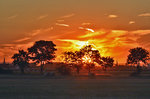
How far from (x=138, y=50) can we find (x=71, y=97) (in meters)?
94.9

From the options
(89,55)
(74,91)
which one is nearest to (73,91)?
(74,91)

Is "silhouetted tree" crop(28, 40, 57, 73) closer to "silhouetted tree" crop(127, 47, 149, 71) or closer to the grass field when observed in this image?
"silhouetted tree" crop(127, 47, 149, 71)

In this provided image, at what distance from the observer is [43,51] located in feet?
367

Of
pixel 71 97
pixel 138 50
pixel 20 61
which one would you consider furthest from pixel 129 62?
pixel 71 97

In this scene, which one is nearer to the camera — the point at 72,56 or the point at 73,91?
the point at 73,91

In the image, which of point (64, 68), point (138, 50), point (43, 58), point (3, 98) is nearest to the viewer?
point (3, 98)

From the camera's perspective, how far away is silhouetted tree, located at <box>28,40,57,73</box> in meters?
111

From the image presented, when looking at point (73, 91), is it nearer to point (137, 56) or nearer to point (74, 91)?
point (74, 91)

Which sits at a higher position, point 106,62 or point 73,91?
point 106,62

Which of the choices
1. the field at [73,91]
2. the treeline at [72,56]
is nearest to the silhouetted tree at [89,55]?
the treeline at [72,56]

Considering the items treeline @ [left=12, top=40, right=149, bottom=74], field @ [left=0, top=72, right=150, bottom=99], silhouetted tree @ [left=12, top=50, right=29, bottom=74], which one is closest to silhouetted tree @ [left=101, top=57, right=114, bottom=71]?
treeline @ [left=12, top=40, right=149, bottom=74]

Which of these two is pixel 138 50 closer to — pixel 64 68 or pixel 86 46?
pixel 86 46

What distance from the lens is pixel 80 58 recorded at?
11394 centimetres

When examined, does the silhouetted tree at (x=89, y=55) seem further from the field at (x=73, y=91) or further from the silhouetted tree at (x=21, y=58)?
the field at (x=73, y=91)
